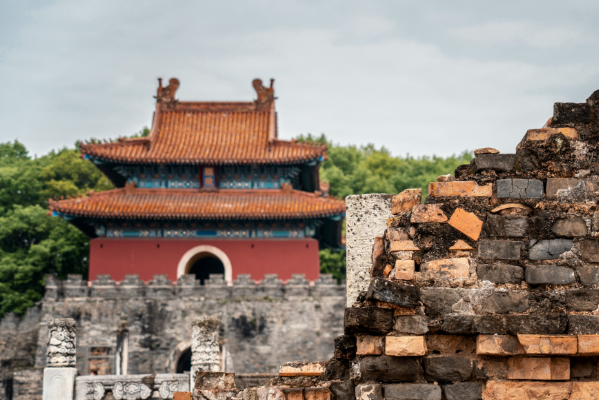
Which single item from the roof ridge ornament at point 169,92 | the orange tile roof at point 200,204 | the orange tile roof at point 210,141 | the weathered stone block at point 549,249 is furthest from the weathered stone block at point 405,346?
the roof ridge ornament at point 169,92

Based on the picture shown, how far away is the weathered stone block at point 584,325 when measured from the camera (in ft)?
16.6

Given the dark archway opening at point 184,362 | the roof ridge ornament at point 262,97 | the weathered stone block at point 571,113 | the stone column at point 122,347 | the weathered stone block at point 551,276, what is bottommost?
the dark archway opening at point 184,362

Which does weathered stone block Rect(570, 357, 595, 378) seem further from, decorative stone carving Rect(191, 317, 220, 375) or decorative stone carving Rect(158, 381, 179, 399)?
decorative stone carving Rect(158, 381, 179, 399)

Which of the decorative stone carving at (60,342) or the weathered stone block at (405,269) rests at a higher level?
the weathered stone block at (405,269)

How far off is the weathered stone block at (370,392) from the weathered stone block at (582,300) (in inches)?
53.6

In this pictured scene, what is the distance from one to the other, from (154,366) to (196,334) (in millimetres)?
9685

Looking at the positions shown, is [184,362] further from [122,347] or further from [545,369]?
[545,369]

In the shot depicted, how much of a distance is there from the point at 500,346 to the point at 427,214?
995 millimetres

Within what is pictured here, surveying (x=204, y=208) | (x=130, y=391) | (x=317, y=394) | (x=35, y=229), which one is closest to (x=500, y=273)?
(x=317, y=394)

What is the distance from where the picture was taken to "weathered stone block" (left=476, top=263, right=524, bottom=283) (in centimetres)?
523

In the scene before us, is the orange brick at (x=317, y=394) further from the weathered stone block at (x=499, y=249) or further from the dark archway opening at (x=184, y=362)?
the dark archway opening at (x=184, y=362)

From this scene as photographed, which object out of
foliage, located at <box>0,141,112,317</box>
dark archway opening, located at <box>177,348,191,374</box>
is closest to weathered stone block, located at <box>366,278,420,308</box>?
dark archway opening, located at <box>177,348,191,374</box>

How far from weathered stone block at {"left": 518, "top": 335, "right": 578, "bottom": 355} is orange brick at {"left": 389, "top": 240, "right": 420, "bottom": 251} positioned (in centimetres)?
95

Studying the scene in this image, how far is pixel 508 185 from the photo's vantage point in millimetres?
5344
